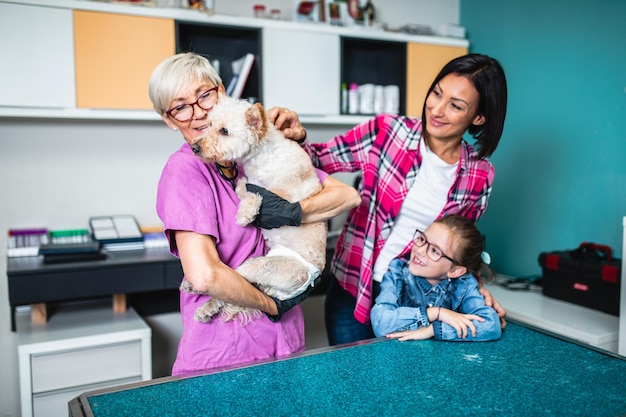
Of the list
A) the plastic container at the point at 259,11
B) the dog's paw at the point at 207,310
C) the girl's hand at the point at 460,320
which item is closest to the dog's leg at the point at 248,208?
the dog's paw at the point at 207,310

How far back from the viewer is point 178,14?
268cm

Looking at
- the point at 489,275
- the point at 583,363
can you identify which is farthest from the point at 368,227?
the point at 583,363

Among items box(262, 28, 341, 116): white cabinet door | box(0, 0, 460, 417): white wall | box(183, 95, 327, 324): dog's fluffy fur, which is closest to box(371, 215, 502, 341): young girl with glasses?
box(183, 95, 327, 324): dog's fluffy fur

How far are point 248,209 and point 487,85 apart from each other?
89 cm

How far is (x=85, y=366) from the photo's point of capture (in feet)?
7.59

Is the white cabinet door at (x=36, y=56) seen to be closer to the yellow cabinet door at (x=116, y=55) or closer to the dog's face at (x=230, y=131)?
the yellow cabinet door at (x=116, y=55)

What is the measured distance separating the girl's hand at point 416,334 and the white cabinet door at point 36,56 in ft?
6.33

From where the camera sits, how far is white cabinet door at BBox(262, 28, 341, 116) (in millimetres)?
2885

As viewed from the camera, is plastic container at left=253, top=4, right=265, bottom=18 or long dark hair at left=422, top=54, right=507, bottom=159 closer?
long dark hair at left=422, top=54, right=507, bottom=159

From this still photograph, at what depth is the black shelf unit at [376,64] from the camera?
3.28 meters

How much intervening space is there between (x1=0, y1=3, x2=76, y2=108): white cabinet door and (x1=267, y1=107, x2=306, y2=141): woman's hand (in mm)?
1384

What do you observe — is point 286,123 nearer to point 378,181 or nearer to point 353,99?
point 378,181

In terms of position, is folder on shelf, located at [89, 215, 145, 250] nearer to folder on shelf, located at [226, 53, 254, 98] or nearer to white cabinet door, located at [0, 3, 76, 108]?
white cabinet door, located at [0, 3, 76, 108]

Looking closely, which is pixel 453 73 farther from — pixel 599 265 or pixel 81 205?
pixel 81 205
